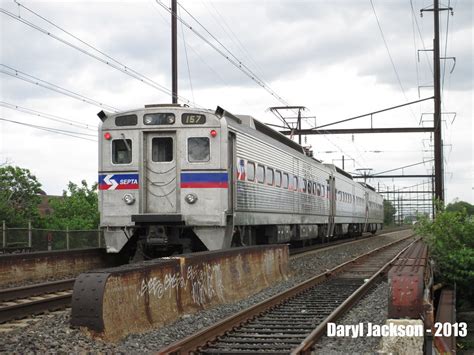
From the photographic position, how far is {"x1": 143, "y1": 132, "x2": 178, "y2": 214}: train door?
14141mm

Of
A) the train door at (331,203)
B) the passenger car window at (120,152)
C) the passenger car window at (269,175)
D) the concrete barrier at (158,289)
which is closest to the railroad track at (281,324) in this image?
the concrete barrier at (158,289)

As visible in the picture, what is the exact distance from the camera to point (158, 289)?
913 cm

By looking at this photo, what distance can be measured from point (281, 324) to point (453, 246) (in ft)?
28.0

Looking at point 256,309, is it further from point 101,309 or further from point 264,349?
point 101,309

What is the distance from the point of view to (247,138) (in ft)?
52.2

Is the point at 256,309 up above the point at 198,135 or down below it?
below

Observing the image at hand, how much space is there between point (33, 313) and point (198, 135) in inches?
222

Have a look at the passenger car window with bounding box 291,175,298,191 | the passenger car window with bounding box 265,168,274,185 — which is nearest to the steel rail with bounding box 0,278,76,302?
the passenger car window with bounding box 265,168,274,185

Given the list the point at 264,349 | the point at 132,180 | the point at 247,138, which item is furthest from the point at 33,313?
the point at 247,138

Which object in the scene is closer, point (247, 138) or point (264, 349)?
point (264, 349)

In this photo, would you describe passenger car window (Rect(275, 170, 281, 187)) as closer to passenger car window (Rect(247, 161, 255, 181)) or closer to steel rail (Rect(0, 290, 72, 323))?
passenger car window (Rect(247, 161, 255, 181))

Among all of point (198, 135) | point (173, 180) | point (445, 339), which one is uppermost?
point (198, 135)

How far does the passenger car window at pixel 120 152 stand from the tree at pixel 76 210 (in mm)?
29141

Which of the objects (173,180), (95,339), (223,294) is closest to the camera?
(95,339)
